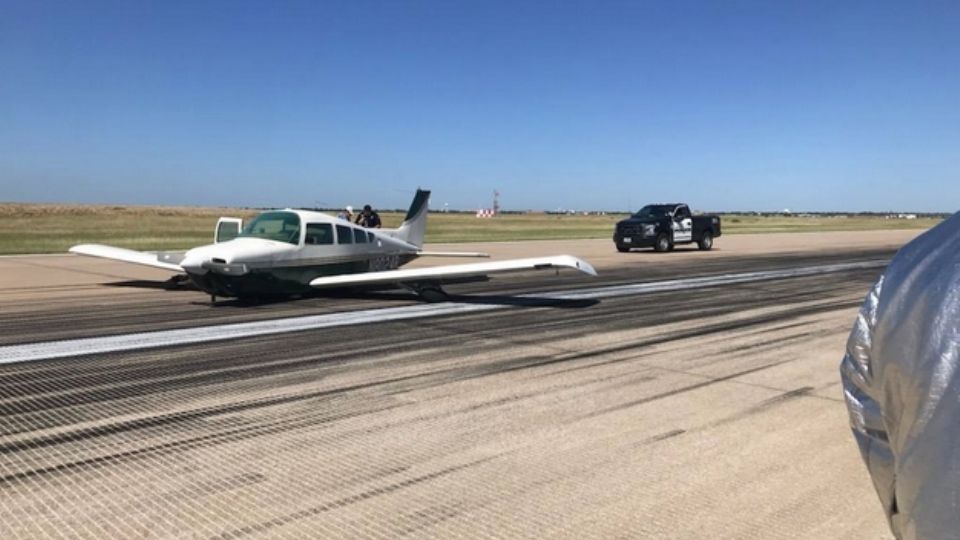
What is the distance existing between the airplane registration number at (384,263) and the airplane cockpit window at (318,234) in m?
1.32

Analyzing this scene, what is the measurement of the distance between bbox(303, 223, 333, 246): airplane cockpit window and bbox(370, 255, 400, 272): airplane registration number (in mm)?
1320

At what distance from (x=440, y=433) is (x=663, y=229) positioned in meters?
27.2

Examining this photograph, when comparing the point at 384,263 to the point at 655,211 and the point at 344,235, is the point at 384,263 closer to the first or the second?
the point at 344,235

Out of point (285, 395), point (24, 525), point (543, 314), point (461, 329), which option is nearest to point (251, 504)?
point (24, 525)

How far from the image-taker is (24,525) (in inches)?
146

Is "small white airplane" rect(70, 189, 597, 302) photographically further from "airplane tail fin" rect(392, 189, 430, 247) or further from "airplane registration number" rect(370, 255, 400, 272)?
"airplane tail fin" rect(392, 189, 430, 247)

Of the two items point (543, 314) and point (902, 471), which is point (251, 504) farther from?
point (543, 314)

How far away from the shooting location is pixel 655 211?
32.1 metres

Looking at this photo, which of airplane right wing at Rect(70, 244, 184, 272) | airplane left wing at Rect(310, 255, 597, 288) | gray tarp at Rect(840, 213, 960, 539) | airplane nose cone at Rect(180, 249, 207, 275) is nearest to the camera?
gray tarp at Rect(840, 213, 960, 539)

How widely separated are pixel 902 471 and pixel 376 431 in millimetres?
3866

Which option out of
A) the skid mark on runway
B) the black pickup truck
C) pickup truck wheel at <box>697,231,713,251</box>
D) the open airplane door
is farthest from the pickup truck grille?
the skid mark on runway

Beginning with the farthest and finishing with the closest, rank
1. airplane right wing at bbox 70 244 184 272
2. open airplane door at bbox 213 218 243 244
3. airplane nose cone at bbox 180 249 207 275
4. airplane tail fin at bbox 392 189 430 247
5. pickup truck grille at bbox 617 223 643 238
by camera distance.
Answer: pickup truck grille at bbox 617 223 643 238
airplane tail fin at bbox 392 189 430 247
airplane right wing at bbox 70 244 184 272
open airplane door at bbox 213 218 243 244
airplane nose cone at bbox 180 249 207 275

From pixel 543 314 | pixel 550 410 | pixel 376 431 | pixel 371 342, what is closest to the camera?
pixel 376 431

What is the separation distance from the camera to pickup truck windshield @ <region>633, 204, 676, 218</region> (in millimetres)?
31828
